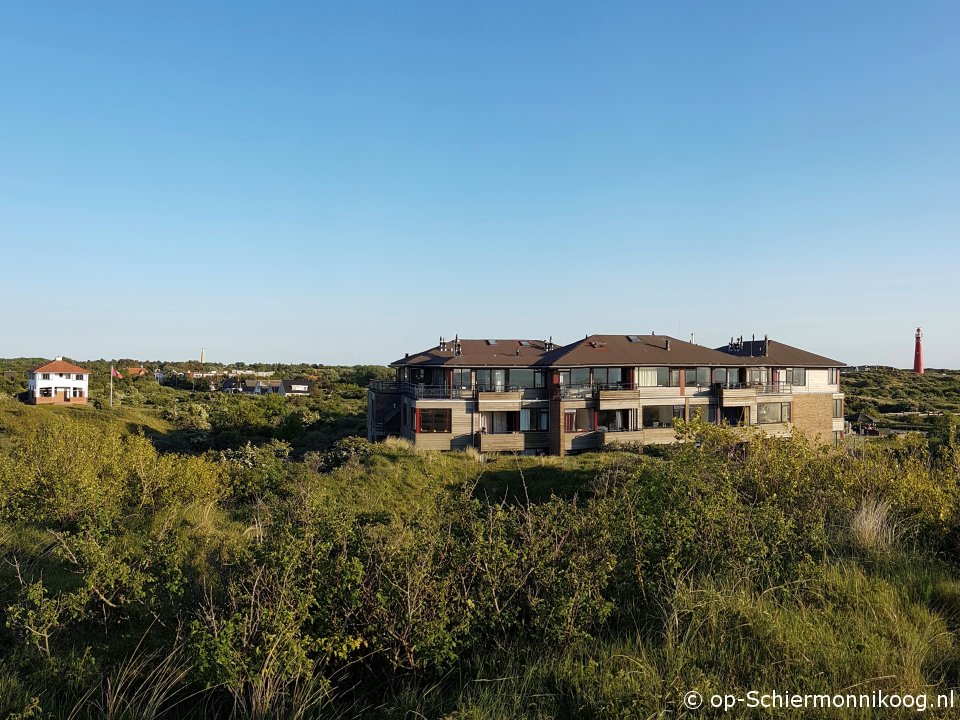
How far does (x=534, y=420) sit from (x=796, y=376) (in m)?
19.9

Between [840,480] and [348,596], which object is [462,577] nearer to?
[348,596]

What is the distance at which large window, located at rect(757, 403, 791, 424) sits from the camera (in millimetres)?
39844

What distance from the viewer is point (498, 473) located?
28.8m

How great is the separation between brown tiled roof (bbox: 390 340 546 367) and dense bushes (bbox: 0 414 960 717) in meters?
27.5

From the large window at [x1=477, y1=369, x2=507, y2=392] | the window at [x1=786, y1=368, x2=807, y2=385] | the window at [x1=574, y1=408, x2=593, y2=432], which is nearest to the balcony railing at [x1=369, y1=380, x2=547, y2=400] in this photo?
the large window at [x1=477, y1=369, x2=507, y2=392]

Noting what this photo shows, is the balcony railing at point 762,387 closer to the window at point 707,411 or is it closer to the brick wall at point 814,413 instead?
the brick wall at point 814,413

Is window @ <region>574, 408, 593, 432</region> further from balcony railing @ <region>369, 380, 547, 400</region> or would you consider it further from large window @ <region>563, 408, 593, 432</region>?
balcony railing @ <region>369, 380, 547, 400</region>

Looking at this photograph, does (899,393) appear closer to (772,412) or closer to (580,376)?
(772,412)

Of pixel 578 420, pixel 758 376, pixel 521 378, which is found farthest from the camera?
pixel 758 376

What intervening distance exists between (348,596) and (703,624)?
3094 millimetres

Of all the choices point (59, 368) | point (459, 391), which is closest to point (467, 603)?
point (459, 391)

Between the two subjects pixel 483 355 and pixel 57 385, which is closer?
pixel 483 355

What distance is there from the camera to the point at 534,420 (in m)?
35.8

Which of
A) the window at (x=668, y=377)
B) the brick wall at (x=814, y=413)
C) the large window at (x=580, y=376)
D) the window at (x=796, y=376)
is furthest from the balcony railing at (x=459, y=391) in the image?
the brick wall at (x=814, y=413)
